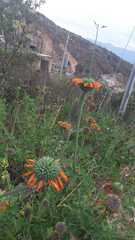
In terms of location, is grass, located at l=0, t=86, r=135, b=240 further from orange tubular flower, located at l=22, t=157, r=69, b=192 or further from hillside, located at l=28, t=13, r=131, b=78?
hillside, located at l=28, t=13, r=131, b=78

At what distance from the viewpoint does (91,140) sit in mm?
3352

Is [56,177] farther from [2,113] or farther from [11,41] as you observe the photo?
[11,41]

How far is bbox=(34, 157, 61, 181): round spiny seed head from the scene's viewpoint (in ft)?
4.67

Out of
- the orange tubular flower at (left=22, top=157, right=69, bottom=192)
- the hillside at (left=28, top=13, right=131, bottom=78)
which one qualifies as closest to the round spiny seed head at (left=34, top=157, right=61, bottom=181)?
the orange tubular flower at (left=22, top=157, right=69, bottom=192)

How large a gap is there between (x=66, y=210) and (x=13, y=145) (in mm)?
883

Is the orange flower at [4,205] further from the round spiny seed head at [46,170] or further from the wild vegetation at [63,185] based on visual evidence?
the round spiny seed head at [46,170]

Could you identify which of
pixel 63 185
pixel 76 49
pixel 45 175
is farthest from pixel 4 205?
pixel 76 49

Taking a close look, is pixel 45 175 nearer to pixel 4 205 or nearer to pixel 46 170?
pixel 46 170

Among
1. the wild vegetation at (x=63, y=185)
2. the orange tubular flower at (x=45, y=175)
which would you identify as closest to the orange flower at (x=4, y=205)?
the wild vegetation at (x=63, y=185)

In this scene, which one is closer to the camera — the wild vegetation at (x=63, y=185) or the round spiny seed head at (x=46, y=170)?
the round spiny seed head at (x=46, y=170)

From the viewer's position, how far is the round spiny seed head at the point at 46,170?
4.67ft

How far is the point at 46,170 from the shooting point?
4.73ft

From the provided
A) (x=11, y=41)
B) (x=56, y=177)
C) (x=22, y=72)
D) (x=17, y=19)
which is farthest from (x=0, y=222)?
(x=17, y=19)

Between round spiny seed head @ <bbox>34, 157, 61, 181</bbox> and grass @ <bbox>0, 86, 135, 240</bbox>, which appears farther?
Answer: grass @ <bbox>0, 86, 135, 240</bbox>
